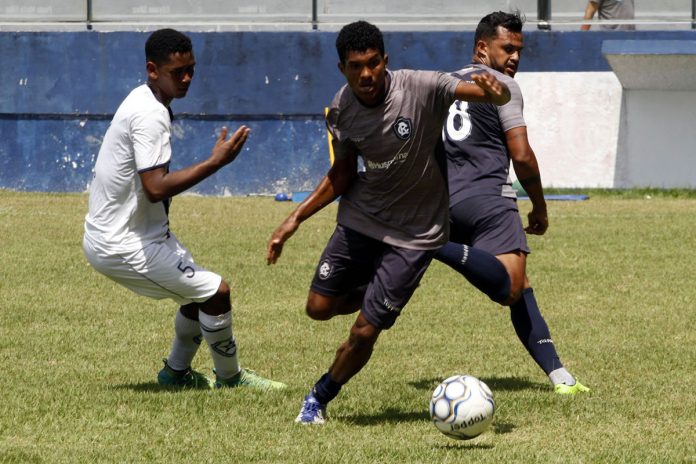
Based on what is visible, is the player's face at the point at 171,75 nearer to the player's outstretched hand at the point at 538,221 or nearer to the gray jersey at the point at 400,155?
the gray jersey at the point at 400,155

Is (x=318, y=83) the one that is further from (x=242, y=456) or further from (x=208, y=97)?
(x=242, y=456)

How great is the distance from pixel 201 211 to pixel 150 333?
329 inches

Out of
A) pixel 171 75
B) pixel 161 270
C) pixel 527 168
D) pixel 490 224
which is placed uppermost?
pixel 171 75

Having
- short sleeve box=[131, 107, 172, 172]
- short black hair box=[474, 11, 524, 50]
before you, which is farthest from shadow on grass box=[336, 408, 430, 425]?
short black hair box=[474, 11, 524, 50]

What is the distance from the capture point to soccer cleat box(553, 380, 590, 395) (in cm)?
746

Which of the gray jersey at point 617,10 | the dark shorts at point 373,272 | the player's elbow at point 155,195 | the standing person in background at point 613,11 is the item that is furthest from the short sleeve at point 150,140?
the gray jersey at point 617,10

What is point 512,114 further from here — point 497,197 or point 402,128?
point 402,128

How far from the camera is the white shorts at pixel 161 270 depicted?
722cm

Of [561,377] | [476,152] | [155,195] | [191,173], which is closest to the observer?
[191,173]

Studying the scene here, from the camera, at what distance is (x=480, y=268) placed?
7.32 meters

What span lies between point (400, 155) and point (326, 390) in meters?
1.26

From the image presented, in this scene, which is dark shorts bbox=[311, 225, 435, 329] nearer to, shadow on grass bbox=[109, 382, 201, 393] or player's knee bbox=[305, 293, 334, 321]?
player's knee bbox=[305, 293, 334, 321]

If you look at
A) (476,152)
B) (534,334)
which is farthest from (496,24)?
(534,334)

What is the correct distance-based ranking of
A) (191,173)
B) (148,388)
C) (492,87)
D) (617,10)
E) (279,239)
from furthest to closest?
1. (617,10)
2. (148,388)
3. (191,173)
4. (279,239)
5. (492,87)
